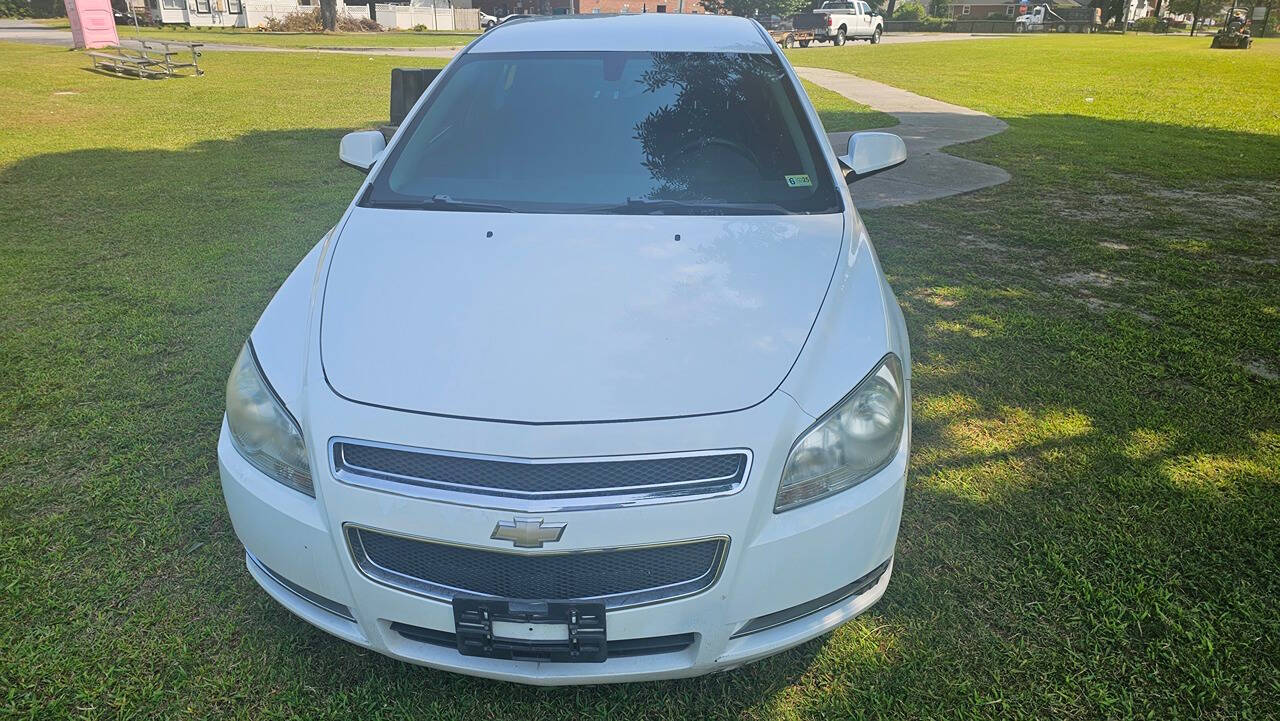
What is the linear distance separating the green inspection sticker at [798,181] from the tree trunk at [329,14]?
142 ft

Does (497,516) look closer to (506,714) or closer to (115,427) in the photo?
(506,714)

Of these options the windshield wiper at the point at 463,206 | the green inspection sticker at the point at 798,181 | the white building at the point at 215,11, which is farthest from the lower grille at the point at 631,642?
the white building at the point at 215,11

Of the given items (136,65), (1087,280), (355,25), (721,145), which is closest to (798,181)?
(721,145)

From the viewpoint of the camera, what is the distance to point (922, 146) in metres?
10.0

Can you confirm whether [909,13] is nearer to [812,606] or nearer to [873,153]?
[873,153]

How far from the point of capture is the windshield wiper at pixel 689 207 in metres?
2.64

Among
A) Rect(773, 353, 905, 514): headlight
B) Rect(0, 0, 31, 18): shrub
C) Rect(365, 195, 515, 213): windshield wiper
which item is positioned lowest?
Rect(773, 353, 905, 514): headlight

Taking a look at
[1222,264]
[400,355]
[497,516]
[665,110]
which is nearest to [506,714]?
[497,516]

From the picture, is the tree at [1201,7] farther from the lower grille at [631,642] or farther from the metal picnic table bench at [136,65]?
the lower grille at [631,642]

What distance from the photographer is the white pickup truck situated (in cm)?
3797

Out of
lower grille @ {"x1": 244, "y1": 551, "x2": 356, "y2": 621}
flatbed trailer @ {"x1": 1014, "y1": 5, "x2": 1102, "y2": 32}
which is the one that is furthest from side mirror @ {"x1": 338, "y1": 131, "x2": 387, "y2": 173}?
flatbed trailer @ {"x1": 1014, "y1": 5, "x2": 1102, "y2": 32}

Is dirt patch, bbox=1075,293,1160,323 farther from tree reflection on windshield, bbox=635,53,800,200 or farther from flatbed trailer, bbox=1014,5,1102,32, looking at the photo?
flatbed trailer, bbox=1014,5,1102,32

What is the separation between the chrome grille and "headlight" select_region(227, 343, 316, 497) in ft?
0.87

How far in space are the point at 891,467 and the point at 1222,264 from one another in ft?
16.4
